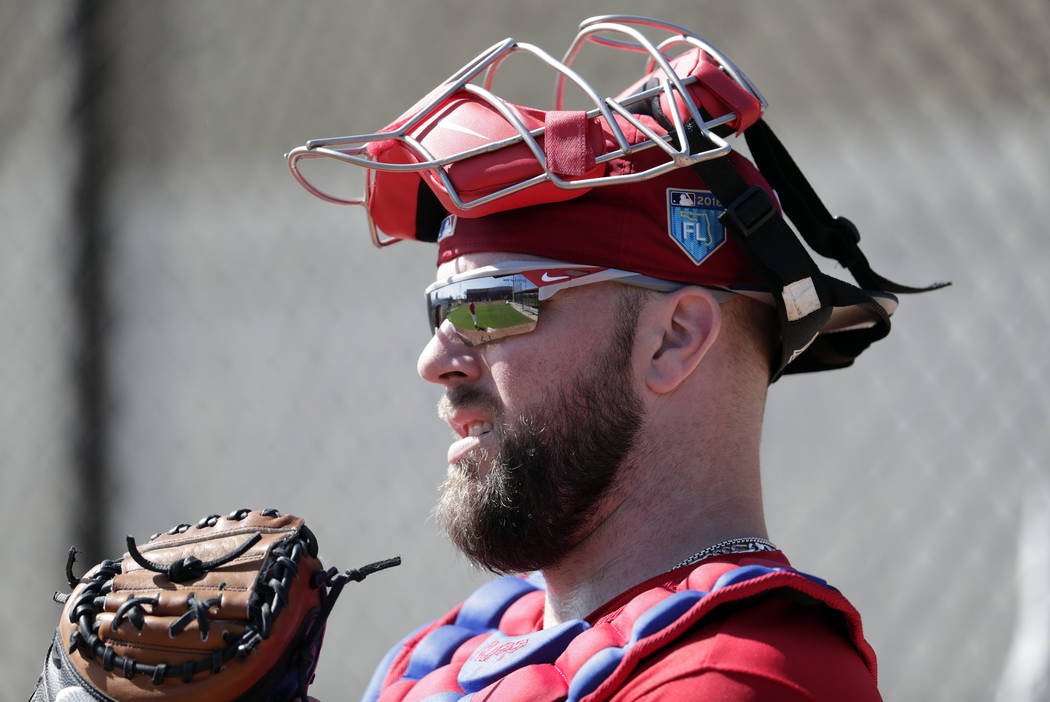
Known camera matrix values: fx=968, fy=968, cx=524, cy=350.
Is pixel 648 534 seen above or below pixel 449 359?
below

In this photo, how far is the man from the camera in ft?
5.08

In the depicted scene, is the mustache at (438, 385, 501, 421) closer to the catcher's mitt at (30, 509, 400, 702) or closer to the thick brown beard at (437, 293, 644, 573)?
the thick brown beard at (437, 293, 644, 573)

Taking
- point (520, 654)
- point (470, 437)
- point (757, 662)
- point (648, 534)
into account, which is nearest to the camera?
point (757, 662)

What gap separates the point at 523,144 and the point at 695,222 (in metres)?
0.32

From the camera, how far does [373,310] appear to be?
3336mm

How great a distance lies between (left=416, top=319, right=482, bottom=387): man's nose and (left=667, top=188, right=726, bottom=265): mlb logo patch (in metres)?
0.40

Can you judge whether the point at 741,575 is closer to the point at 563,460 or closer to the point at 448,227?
the point at 563,460

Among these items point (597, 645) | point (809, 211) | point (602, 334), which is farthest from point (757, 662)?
point (809, 211)

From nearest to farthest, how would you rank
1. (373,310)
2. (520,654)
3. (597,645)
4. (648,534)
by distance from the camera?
(597,645) → (520,654) → (648,534) → (373,310)

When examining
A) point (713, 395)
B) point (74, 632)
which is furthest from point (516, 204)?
point (74, 632)

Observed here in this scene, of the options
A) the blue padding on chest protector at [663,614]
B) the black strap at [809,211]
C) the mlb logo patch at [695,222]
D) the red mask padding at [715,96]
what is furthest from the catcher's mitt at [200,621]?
the black strap at [809,211]

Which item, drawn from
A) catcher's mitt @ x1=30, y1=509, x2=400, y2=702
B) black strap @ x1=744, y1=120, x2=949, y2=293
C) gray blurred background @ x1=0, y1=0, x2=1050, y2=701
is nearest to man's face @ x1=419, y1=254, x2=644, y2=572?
catcher's mitt @ x1=30, y1=509, x2=400, y2=702

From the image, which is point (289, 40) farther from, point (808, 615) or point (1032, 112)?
point (808, 615)

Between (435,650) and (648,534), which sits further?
(435,650)
